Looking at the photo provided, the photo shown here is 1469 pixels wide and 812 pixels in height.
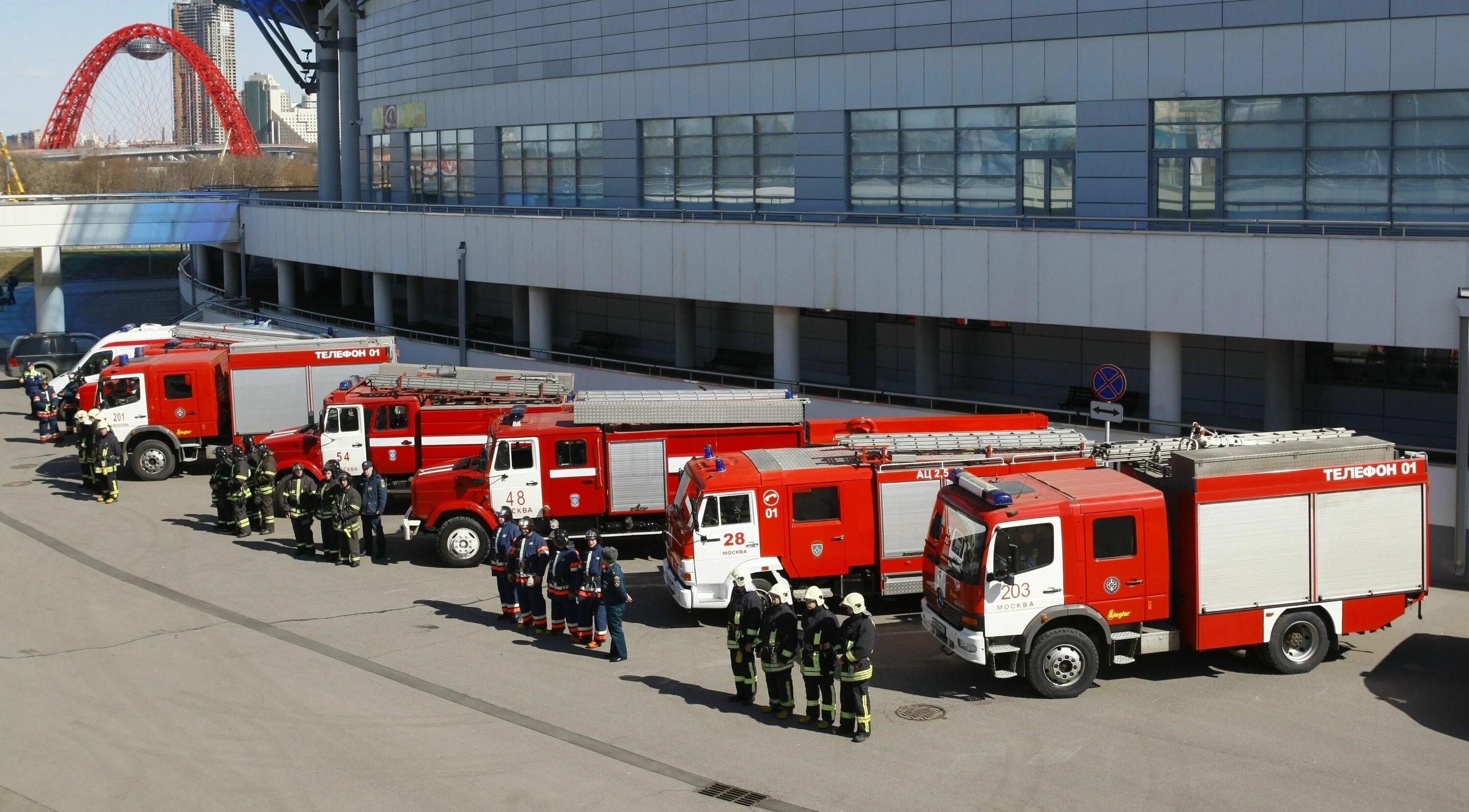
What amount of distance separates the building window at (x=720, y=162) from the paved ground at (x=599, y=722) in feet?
49.5

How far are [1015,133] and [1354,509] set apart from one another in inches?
537

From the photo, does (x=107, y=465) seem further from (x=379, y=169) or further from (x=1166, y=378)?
(x=379, y=169)

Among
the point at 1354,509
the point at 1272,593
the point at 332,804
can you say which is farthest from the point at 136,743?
the point at 1354,509

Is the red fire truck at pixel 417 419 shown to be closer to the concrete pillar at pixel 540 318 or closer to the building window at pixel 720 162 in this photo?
the building window at pixel 720 162

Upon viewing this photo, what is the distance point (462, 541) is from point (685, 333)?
1394 centimetres

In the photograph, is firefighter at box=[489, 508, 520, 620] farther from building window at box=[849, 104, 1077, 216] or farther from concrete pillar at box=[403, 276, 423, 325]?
concrete pillar at box=[403, 276, 423, 325]

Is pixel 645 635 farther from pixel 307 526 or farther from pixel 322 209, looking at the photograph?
pixel 322 209

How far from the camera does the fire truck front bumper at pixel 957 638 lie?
46.8 ft

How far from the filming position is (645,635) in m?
17.4

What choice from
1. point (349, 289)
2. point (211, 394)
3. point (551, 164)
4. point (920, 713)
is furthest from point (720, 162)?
point (349, 289)

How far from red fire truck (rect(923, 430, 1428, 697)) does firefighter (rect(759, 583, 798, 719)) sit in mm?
1847

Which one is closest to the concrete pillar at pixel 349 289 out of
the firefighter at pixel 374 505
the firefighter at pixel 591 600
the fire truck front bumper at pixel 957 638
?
the firefighter at pixel 374 505

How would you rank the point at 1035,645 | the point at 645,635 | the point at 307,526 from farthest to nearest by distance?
1. the point at 307,526
2. the point at 645,635
3. the point at 1035,645

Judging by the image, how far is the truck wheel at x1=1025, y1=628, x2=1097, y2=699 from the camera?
47.4ft
